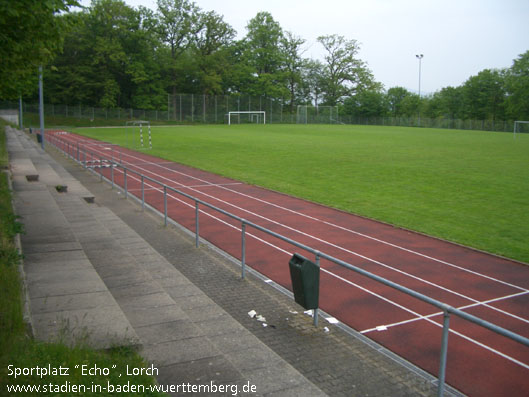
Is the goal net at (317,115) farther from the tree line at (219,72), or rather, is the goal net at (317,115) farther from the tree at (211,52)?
the tree at (211,52)

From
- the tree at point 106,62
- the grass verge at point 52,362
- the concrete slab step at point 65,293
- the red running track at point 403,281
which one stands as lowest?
the red running track at point 403,281

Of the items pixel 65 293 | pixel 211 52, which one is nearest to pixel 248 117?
pixel 211 52

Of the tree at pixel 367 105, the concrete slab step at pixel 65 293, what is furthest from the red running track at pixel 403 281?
the tree at pixel 367 105

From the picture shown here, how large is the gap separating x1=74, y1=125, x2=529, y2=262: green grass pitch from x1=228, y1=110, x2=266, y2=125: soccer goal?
167 ft

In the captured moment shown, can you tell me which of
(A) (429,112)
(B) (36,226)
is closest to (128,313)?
(B) (36,226)

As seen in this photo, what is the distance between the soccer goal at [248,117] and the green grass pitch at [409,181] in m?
51.0

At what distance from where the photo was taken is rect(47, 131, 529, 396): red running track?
20.1 feet

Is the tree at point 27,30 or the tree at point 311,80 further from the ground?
the tree at point 311,80

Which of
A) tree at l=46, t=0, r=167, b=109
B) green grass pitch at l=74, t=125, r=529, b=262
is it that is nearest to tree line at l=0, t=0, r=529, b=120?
tree at l=46, t=0, r=167, b=109

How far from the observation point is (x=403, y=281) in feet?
29.2

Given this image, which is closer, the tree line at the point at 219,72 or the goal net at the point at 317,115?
the tree line at the point at 219,72

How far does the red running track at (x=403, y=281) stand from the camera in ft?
20.1

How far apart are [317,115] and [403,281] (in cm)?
8716

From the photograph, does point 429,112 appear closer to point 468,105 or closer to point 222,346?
point 468,105
